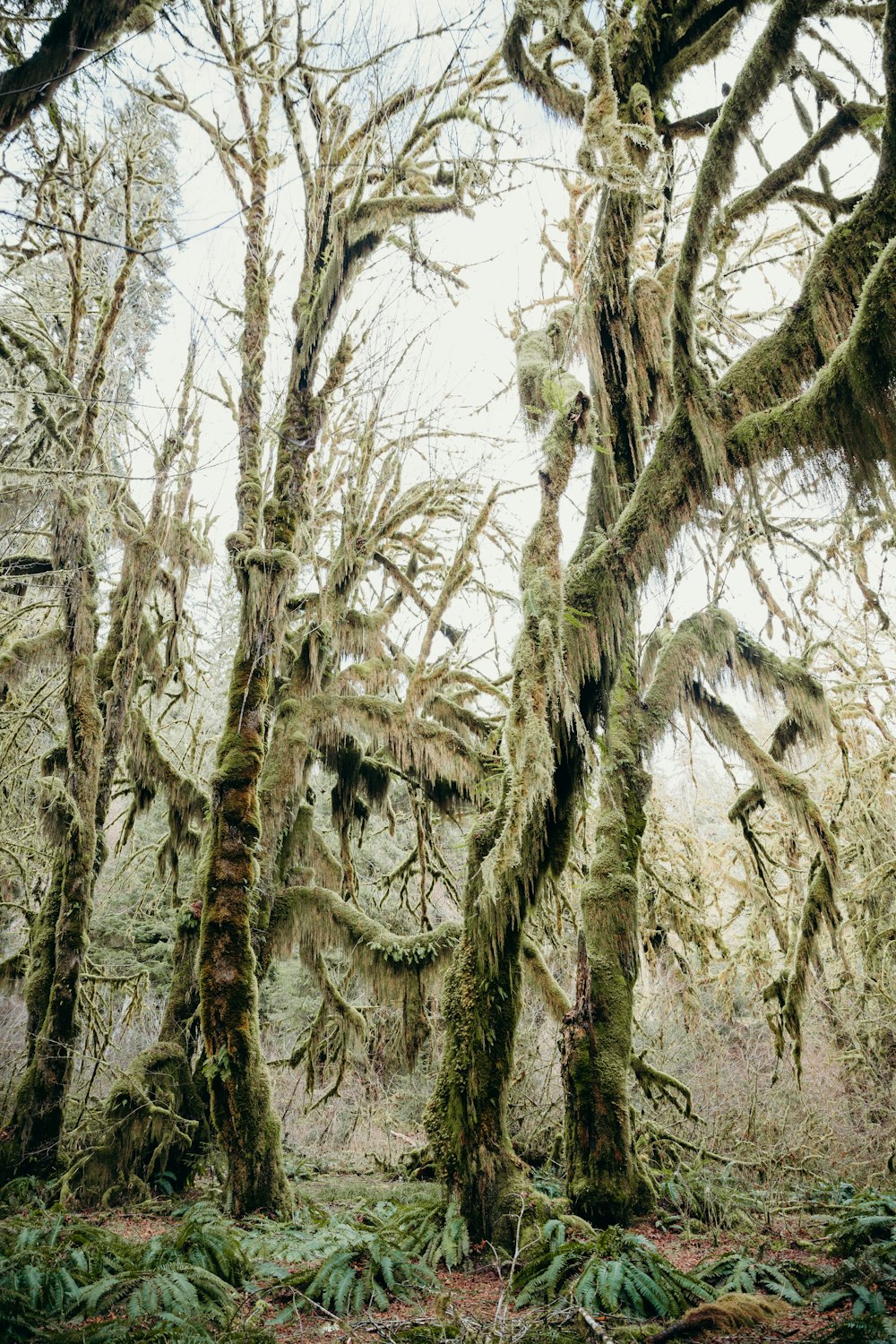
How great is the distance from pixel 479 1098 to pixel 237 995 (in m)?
1.82

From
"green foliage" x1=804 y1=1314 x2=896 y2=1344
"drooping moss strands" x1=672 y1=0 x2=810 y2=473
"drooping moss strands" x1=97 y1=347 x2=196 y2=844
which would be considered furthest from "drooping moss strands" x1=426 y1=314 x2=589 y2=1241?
"drooping moss strands" x1=97 y1=347 x2=196 y2=844

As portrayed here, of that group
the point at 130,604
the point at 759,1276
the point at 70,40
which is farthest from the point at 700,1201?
the point at 70,40

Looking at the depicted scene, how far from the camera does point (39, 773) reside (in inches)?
335

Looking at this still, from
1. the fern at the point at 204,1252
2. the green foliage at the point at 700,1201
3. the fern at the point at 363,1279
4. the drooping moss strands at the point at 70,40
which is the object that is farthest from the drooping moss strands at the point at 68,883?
the green foliage at the point at 700,1201

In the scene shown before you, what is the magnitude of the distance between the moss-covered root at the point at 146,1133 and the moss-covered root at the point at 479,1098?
2924mm

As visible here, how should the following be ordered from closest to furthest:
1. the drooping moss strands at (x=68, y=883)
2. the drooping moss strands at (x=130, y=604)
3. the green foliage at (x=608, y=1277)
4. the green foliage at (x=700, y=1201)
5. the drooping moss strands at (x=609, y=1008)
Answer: the green foliage at (x=608, y=1277) → the drooping moss strands at (x=609, y=1008) → the green foliage at (x=700, y=1201) → the drooping moss strands at (x=68, y=883) → the drooping moss strands at (x=130, y=604)

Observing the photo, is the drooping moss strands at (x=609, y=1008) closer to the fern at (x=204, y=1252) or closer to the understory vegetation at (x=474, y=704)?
the understory vegetation at (x=474, y=704)

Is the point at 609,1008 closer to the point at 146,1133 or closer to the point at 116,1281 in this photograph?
the point at 116,1281

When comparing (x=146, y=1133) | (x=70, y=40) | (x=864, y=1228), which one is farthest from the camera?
(x=146, y=1133)

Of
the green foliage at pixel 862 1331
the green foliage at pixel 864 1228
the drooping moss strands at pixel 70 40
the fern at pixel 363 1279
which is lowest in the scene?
the fern at pixel 363 1279

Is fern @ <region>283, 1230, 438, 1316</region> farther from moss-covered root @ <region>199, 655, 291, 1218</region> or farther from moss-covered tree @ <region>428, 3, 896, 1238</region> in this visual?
moss-covered root @ <region>199, 655, 291, 1218</region>

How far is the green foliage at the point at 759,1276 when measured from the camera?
400 cm

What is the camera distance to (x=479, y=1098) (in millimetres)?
4957

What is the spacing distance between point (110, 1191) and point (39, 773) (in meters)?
4.27
